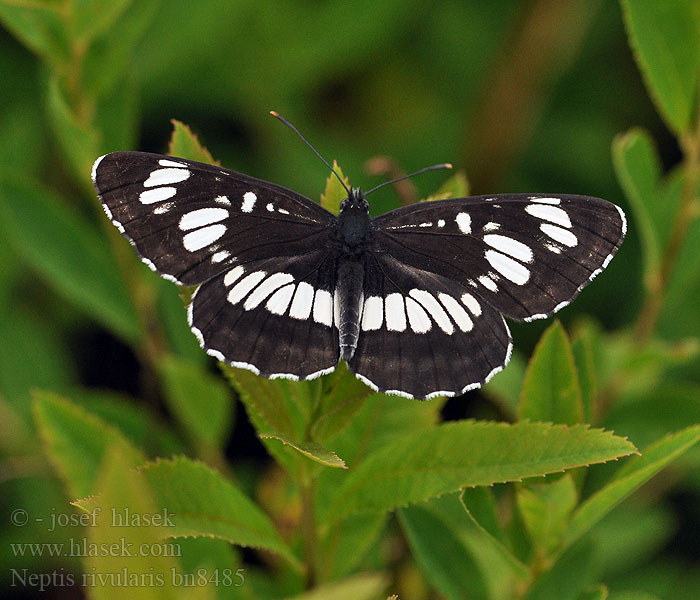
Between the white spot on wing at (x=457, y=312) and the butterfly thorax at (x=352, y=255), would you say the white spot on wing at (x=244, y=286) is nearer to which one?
the butterfly thorax at (x=352, y=255)

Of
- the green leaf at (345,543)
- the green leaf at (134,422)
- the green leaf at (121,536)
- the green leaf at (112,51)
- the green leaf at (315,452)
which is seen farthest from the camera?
the green leaf at (134,422)

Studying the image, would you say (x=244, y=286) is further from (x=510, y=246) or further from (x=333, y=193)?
(x=510, y=246)

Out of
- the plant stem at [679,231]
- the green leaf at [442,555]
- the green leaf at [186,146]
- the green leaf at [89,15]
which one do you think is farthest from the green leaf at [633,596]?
the green leaf at [89,15]

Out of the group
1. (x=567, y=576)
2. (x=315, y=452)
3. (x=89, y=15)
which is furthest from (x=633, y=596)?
(x=89, y=15)

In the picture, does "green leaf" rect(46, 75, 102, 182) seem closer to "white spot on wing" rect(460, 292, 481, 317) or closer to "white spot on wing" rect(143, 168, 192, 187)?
"white spot on wing" rect(143, 168, 192, 187)

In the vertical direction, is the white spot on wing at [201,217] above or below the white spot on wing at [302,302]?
above
